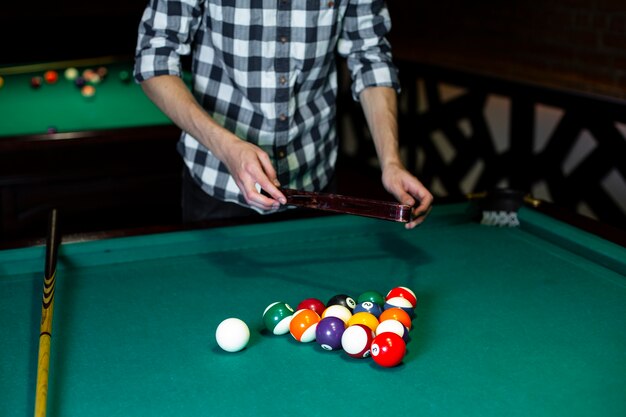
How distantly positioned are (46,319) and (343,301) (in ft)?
1.73

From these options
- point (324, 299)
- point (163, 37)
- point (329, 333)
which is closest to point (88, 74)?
point (163, 37)

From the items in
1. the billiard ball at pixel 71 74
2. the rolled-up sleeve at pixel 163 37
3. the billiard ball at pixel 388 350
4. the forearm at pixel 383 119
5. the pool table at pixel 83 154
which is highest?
the rolled-up sleeve at pixel 163 37

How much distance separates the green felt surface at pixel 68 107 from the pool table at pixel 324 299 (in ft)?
5.16

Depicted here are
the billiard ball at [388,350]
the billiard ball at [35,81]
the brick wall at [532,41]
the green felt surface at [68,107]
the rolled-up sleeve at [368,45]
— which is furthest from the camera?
the brick wall at [532,41]

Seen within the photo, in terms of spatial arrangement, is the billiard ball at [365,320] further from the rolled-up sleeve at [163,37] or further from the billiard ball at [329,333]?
the rolled-up sleeve at [163,37]

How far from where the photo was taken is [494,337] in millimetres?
1393

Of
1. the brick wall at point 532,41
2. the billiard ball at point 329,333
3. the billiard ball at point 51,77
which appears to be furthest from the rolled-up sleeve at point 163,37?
the brick wall at point 532,41

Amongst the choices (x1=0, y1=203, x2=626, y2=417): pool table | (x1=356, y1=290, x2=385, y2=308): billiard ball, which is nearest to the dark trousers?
(x1=0, y1=203, x2=626, y2=417): pool table

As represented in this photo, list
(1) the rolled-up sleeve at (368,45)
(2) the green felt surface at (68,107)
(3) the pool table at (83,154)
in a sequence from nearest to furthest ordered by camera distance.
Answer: (1) the rolled-up sleeve at (368,45)
(3) the pool table at (83,154)
(2) the green felt surface at (68,107)

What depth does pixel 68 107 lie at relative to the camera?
131 inches

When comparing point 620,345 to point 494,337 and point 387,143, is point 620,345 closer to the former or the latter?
point 494,337

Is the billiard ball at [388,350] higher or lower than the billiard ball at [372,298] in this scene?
higher

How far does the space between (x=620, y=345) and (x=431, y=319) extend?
1.07ft

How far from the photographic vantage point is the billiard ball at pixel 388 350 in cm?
125
